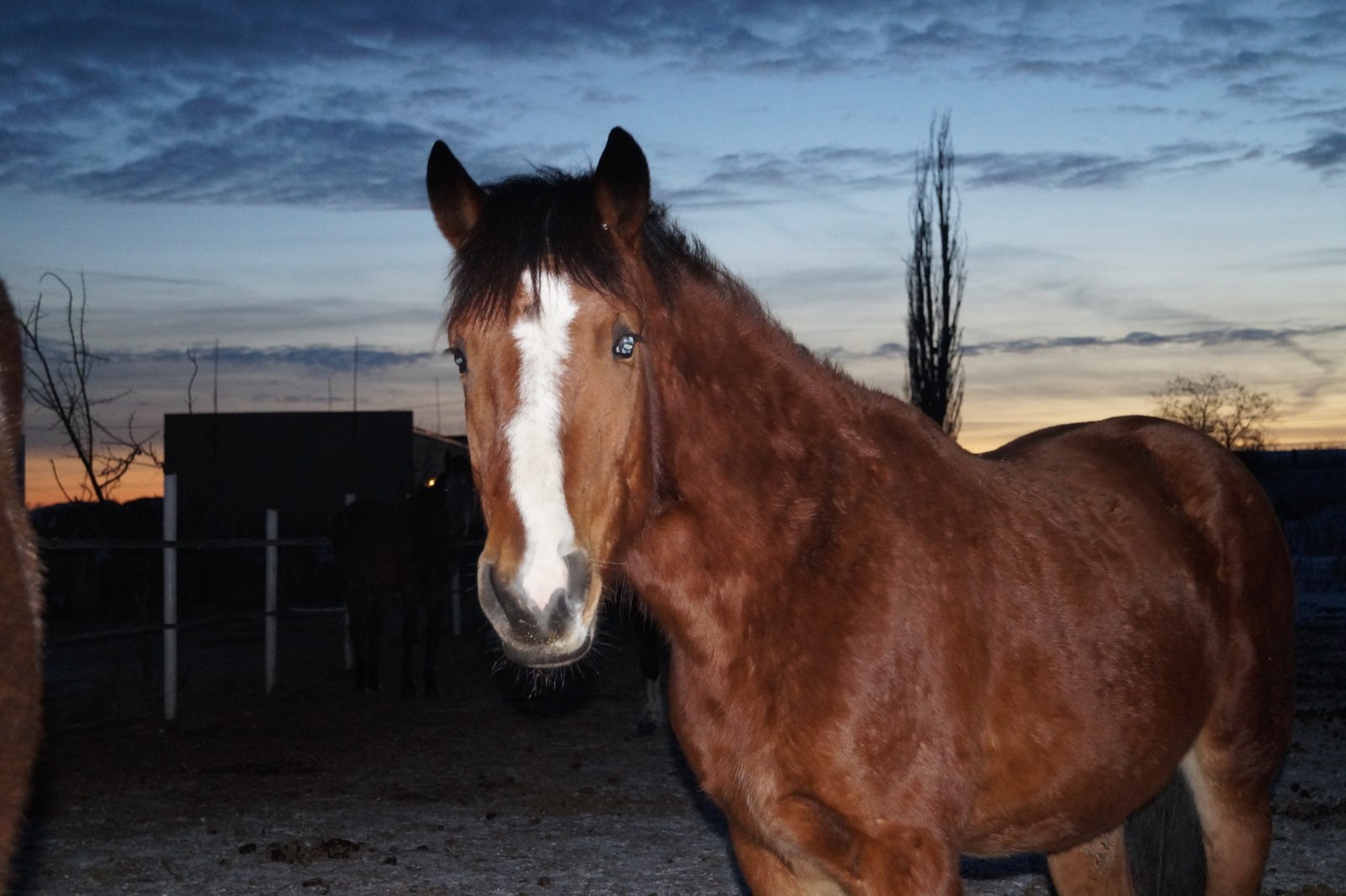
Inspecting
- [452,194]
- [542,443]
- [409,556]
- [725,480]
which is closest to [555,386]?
[542,443]

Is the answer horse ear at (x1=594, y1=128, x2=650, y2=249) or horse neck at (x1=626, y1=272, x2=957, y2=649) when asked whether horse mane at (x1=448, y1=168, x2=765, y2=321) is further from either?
horse neck at (x1=626, y1=272, x2=957, y2=649)

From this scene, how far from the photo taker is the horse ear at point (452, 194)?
2.44 metres

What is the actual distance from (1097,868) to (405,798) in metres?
4.16

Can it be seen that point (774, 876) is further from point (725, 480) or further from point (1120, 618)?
point (1120, 618)

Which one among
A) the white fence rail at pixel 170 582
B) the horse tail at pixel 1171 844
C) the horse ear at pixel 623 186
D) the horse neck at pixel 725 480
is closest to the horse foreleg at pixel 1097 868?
the horse tail at pixel 1171 844

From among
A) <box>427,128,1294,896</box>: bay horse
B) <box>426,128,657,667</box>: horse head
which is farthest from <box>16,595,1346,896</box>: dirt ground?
<box>426,128,657,667</box>: horse head

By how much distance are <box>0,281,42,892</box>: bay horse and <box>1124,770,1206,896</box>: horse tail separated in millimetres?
3312

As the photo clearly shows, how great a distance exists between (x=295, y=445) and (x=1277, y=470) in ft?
85.0

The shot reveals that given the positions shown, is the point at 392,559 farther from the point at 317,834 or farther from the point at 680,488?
the point at 680,488

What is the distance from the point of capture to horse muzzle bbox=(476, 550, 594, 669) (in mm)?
1925

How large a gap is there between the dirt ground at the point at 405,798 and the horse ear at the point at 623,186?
54.5 inches

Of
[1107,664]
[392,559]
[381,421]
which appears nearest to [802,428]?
[1107,664]

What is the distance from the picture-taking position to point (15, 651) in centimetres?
94

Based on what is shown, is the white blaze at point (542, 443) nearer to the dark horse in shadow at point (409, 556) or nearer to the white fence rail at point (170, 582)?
the white fence rail at point (170, 582)
